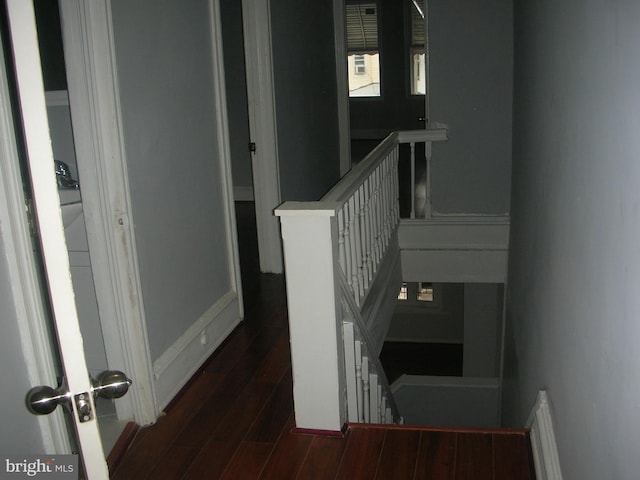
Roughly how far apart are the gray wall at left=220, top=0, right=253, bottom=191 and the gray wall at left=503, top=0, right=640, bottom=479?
461 centimetres

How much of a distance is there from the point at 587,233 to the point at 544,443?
877 millimetres

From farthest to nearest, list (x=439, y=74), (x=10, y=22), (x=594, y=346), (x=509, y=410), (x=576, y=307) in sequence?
(x=439, y=74) < (x=509, y=410) < (x=576, y=307) < (x=594, y=346) < (x=10, y=22)

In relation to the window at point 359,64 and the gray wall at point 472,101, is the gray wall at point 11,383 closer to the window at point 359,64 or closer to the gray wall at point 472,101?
the gray wall at point 472,101

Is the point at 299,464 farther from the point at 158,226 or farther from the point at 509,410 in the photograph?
the point at 509,410

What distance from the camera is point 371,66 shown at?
478 inches

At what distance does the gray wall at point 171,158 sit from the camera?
8.22 ft

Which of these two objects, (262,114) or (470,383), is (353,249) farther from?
(470,383)

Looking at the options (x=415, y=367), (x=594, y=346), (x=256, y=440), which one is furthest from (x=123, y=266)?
(x=415, y=367)

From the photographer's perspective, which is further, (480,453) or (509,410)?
(509,410)

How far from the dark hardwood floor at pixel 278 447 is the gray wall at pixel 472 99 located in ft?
8.52

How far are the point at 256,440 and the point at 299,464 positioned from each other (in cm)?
25

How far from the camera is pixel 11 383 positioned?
65.2 inches

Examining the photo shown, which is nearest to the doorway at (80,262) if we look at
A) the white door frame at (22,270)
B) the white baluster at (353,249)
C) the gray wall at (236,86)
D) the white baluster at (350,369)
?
the white door frame at (22,270)

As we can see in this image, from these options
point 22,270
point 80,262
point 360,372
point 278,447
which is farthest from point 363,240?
point 22,270
